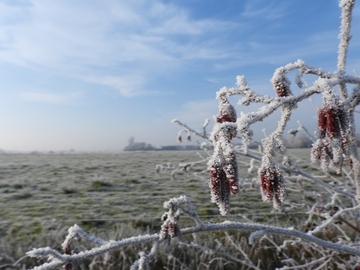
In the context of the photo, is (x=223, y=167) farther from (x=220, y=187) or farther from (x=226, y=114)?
(x=226, y=114)

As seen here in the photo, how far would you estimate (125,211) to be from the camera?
6199 millimetres

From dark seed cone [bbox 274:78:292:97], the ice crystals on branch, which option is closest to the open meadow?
the ice crystals on branch

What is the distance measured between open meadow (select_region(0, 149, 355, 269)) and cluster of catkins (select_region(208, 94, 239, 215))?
775 mm

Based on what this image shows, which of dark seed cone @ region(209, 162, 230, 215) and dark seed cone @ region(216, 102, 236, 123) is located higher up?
dark seed cone @ region(216, 102, 236, 123)

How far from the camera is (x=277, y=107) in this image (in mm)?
1105

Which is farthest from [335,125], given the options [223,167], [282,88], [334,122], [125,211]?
[125,211]

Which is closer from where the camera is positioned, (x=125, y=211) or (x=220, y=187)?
(x=220, y=187)

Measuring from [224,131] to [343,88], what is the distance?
819mm

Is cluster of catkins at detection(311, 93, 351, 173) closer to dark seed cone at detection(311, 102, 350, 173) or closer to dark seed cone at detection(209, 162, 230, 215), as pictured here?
dark seed cone at detection(311, 102, 350, 173)

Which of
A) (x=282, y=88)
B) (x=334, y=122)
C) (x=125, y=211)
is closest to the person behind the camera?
(x=334, y=122)

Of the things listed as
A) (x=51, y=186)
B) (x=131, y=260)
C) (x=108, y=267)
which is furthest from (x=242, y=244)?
(x=51, y=186)

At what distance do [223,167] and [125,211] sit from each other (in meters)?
5.45

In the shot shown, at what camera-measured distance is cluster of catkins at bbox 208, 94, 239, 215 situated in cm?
101

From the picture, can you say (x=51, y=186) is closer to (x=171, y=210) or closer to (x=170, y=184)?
(x=170, y=184)
